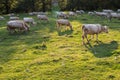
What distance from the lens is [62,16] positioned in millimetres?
53094

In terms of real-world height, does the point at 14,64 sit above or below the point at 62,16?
above

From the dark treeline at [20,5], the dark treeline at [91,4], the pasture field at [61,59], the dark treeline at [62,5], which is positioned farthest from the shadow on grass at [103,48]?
the dark treeline at [20,5]

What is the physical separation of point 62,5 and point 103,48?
217 ft

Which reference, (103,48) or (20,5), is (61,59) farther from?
(20,5)

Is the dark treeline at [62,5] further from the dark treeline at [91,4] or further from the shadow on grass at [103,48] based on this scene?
the shadow on grass at [103,48]

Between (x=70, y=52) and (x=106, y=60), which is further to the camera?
(x=70, y=52)

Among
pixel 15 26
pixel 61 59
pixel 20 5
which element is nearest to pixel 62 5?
pixel 20 5

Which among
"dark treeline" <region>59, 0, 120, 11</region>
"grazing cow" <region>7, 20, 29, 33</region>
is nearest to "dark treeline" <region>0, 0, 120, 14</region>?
"dark treeline" <region>59, 0, 120, 11</region>

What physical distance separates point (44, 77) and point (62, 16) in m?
37.6

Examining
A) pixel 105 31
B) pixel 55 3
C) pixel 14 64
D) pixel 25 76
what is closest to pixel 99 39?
pixel 105 31

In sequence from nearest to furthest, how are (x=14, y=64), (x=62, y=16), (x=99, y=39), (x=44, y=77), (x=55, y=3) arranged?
1. (x=44, y=77)
2. (x=14, y=64)
3. (x=99, y=39)
4. (x=62, y=16)
5. (x=55, y=3)

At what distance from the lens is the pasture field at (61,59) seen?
53.3 ft

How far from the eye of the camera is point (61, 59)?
63.4ft

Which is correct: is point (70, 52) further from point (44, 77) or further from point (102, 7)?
point (102, 7)
